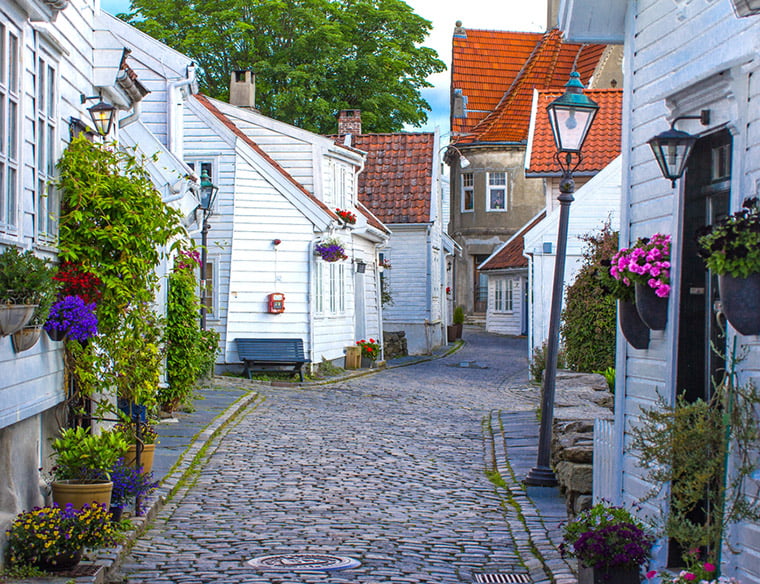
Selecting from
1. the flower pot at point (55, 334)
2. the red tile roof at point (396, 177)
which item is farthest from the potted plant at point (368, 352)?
the flower pot at point (55, 334)

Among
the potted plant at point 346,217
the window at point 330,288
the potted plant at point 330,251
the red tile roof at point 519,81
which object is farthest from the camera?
the red tile roof at point 519,81

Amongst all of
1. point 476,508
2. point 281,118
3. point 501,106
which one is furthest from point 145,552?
point 501,106

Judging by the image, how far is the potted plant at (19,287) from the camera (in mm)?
6355

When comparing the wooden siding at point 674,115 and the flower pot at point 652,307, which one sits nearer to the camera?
the wooden siding at point 674,115

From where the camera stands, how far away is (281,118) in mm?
37625

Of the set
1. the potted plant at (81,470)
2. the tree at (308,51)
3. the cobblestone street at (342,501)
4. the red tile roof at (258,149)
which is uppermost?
the tree at (308,51)

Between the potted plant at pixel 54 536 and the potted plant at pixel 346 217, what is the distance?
17289 millimetres

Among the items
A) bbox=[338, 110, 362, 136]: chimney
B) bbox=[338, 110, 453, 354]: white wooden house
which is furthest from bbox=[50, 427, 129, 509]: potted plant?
bbox=[338, 110, 362, 136]: chimney

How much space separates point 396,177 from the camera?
1298 inches

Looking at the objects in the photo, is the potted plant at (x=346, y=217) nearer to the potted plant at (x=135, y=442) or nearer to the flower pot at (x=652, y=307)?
the potted plant at (x=135, y=442)

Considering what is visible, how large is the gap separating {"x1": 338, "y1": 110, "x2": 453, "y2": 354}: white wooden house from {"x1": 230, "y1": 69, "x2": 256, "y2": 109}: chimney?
5093 millimetres

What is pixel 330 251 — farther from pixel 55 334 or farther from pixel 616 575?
pixel 616 575

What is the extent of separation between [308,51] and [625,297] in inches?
1270

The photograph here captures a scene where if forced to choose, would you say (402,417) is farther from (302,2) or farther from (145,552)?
(302,2)
